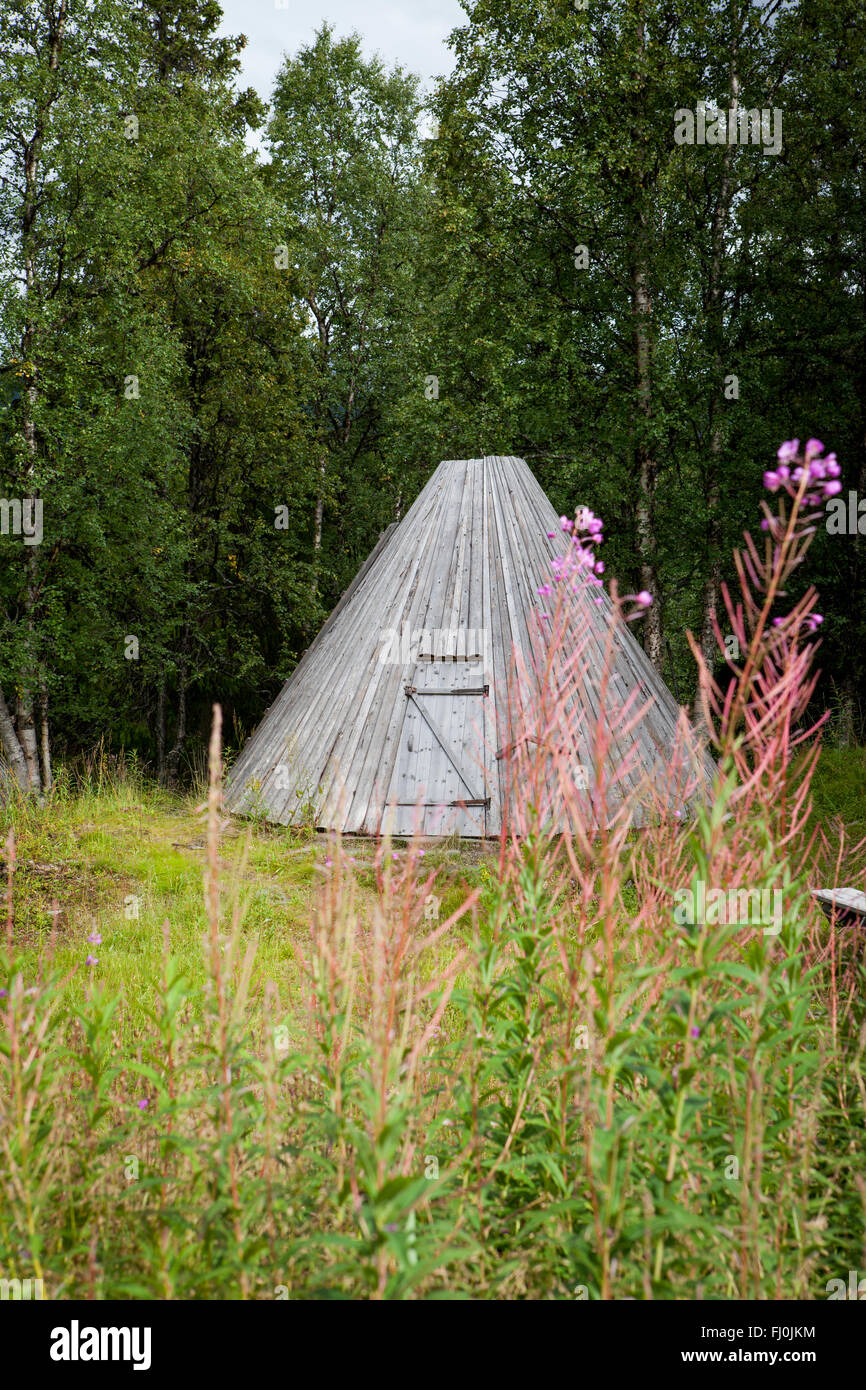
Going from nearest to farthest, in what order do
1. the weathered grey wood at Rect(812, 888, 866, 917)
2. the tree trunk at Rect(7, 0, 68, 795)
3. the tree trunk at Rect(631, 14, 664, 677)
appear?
1. the weathered grey wood at Rect(812, 888, 866, 917)
2. the tree trunk at Rect(7, 0, 68, 795)
3. the tree trunk at Rect(631, 14, 664, 677)

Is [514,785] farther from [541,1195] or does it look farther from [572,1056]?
[541,1195]

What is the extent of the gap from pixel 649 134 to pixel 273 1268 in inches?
629

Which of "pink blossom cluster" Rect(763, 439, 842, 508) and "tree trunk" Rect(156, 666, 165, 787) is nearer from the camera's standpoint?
"pink blossom cluster" Rect(763, 439, 842, 508)

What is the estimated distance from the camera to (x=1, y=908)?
6914 mm

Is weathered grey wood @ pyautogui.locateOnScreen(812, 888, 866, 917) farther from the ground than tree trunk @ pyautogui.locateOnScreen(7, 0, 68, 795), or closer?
closer

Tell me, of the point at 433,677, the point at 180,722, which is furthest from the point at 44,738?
the point at 433,677

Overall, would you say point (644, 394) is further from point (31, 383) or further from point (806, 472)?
point (806, 472)

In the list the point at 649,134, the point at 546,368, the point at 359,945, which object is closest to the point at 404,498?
the point at 546,368

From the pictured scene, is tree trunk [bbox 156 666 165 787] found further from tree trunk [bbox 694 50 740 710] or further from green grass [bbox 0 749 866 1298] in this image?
green grass [bbox 0 749 866 1298]

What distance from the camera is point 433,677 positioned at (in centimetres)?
877

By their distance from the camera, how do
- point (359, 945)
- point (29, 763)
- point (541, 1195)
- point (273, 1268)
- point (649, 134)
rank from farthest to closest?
point (649, 134) < point (29, 763) < point (359, 945) < point (541, 1195) < point (273, 1268)

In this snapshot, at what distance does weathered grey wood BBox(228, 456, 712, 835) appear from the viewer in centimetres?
827

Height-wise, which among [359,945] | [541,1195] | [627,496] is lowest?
[359,945]

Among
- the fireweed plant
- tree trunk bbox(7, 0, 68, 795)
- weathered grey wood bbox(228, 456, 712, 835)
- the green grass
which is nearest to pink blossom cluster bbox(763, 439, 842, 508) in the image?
the fireweed plant
